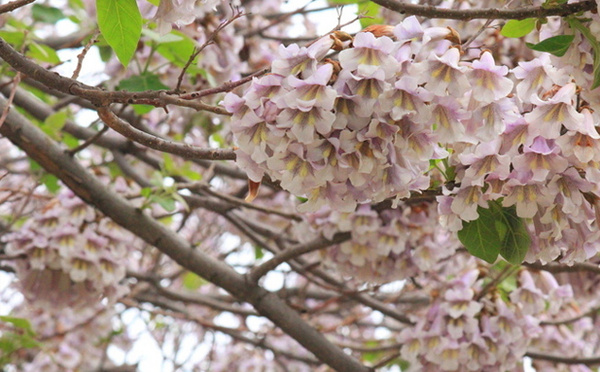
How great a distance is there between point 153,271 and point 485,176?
295 centimetres

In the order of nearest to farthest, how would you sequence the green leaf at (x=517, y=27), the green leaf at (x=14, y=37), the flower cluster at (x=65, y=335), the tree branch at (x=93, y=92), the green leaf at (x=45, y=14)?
the tree branch at (x=93, y=92) → the green leaf at (x=517, y=27) → the green leaf at (x=14, y=37) → the green leaf at (x=45, y=14) → the flower cluster at (x=65, y=335)

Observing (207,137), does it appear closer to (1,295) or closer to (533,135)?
(1,295)

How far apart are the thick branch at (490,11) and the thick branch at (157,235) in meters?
1.71

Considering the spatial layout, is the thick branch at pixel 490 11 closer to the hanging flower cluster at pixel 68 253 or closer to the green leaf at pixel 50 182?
the hanging flower cluster at pixel 68 253

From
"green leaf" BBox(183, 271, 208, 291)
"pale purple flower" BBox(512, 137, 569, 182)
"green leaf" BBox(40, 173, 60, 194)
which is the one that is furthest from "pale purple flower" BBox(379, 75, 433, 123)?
"green leaf" BBox(183, 271, 208, 291)

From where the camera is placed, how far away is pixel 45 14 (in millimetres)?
3965

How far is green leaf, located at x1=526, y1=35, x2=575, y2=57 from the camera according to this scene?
155 centimetres

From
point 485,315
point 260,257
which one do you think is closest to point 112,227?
point 260,257

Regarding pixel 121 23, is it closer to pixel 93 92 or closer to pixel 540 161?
pixel 93 92

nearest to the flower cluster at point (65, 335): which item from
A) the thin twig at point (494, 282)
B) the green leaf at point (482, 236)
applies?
the thin twig at point (494, 282)

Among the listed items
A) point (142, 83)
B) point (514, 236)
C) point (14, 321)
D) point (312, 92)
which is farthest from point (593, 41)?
point (14, 321)

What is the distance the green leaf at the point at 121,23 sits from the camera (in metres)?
1.70

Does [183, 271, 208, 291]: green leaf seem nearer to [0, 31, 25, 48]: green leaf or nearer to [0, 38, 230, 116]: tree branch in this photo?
[0, 31, 25, 48]: green leaf

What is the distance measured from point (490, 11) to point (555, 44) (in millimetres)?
166
